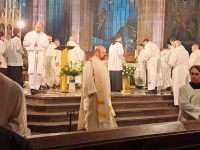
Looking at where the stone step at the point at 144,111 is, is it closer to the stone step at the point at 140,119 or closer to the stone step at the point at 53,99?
the stone step at the point at 140,119

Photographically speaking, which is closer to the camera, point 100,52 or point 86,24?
point 100,52

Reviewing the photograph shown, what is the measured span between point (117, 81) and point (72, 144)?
11.6m

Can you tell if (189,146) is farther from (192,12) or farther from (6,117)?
(192,12)

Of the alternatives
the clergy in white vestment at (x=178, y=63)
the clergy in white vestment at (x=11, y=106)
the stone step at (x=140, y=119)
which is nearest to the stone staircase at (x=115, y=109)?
the stone step at (x=140, y=119)

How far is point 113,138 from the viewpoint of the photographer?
298 centimetres

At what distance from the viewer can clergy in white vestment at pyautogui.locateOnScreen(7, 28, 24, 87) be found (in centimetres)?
1198

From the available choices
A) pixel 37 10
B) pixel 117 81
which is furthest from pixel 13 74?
pixel 37 10

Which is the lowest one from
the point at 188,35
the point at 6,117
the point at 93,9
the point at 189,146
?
the point at 189,146

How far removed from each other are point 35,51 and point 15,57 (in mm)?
865

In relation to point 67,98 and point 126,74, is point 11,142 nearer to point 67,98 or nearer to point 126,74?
point 67,98

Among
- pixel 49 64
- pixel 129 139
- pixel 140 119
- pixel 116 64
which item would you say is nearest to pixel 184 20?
pixel 116 64

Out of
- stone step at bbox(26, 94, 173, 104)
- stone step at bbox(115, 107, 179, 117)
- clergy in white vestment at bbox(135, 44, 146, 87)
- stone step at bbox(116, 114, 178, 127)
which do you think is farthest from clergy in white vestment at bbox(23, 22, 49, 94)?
clergy in white vestment at bbox(135, 44, 146, 87)

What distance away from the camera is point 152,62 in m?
14.2

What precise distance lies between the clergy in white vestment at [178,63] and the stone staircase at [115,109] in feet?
1.71
